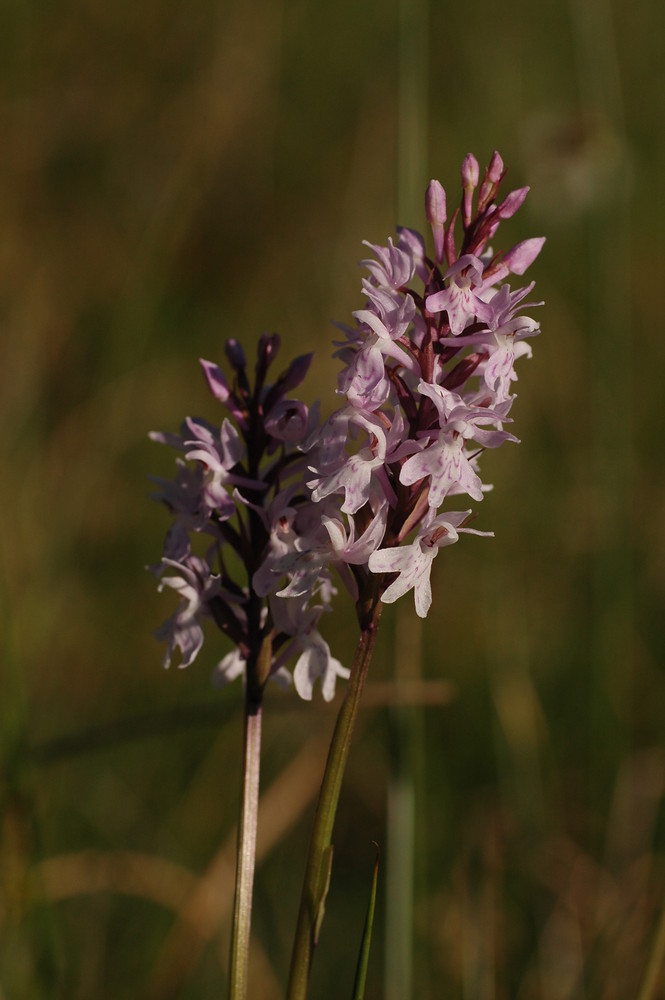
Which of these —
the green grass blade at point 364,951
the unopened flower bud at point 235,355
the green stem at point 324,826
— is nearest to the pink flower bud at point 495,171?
the unopened flower bud at point 235,355

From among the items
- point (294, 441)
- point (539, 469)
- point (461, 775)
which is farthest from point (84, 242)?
point (294, 441)

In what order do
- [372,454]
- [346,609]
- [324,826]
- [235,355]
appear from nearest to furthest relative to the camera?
[324,826], [372,454], [235,355], [346,609]

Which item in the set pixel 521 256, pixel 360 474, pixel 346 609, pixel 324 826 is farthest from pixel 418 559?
pixel 346 609

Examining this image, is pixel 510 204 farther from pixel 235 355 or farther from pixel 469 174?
pixel 235 355

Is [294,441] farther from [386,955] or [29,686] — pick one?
[29,686]

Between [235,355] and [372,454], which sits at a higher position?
[235,355]

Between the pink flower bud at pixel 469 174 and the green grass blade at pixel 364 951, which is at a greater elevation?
the pink flower bud at pixel 469 174

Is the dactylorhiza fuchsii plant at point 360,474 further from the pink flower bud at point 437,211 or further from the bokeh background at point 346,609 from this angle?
the bokeh background at point 346,609
